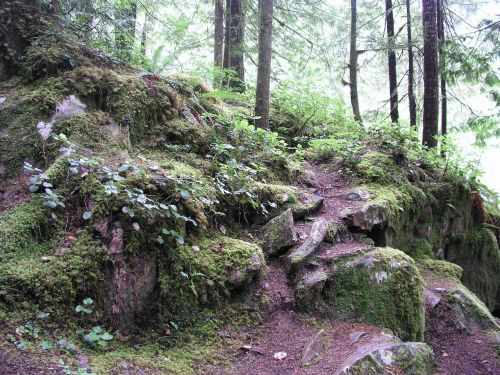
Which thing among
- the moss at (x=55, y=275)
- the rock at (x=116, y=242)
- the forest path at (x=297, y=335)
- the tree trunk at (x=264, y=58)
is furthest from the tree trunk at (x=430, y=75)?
the moss at (x=55, y=275)

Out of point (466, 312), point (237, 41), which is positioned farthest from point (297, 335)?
point (237, 41)

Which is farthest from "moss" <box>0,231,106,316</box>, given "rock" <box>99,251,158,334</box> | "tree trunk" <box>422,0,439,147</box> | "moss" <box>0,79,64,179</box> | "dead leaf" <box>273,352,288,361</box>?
"tree trunk" <box>422,0,439,147</box>

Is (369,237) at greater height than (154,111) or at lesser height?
lesser

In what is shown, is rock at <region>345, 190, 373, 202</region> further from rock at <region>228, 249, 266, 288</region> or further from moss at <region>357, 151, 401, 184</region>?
rock at <region>228, 249, 266, 288</region>

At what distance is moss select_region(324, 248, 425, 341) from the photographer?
437 cm

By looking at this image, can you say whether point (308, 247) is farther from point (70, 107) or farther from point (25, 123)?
point (25, 123)

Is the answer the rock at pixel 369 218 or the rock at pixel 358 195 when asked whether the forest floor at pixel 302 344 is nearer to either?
the rock at pixel 369 218

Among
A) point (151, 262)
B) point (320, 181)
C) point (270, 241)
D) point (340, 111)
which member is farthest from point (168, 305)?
point (340, 111)

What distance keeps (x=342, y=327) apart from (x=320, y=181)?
3.45 metres

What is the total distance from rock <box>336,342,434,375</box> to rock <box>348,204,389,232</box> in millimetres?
2257

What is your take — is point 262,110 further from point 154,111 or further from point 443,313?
point 443,313

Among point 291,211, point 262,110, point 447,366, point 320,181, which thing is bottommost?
point 447,366

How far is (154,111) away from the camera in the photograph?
575cm

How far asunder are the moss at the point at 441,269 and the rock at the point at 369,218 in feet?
4.21
